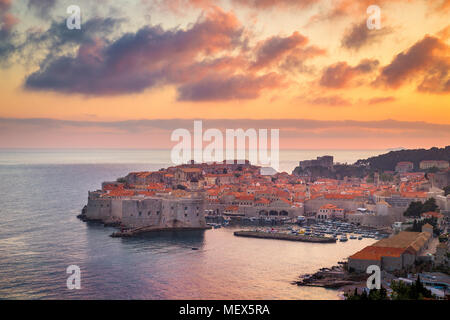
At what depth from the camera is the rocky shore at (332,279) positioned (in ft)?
33.9

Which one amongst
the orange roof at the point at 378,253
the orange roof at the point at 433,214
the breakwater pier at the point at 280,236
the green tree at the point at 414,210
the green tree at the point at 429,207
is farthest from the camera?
the green tree at the point at 414,210

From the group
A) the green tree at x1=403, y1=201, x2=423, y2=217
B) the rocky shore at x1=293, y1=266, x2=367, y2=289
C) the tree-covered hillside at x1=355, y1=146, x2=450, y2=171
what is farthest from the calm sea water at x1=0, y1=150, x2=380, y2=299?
the tree-covered hillside at x1=355, y1=146, x2=450, y2=171

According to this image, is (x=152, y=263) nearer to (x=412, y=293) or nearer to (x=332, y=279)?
(x=332, y=279)

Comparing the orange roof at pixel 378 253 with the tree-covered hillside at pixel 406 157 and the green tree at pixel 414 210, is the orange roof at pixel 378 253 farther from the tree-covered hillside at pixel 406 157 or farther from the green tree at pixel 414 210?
the tree-covered hillside at pixel 406 157

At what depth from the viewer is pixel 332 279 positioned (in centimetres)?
1070

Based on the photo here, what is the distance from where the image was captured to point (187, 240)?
16.0 metres

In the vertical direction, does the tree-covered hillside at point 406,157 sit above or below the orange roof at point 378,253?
above

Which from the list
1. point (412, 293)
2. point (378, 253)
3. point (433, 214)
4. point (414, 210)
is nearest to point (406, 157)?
point (414, 210)

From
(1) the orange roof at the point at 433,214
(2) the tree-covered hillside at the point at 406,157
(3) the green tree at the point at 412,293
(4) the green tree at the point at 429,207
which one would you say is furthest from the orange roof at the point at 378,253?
(2) the tree-covered hillside at the point at 406,157

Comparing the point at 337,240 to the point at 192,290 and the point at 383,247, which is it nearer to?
the point at 383,247

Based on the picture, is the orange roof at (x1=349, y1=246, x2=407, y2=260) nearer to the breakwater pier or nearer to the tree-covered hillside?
the breakwater pier

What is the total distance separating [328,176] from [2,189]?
22.4 meters

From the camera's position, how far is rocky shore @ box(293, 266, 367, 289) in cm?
1032

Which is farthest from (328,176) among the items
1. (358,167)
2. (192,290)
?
(192,290)
